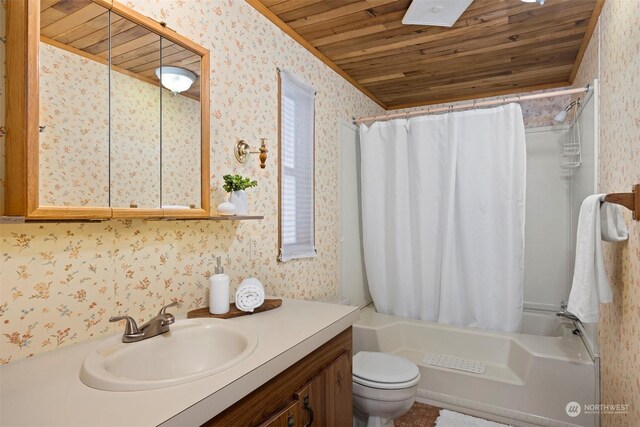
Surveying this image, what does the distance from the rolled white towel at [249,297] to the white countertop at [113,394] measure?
33 cm

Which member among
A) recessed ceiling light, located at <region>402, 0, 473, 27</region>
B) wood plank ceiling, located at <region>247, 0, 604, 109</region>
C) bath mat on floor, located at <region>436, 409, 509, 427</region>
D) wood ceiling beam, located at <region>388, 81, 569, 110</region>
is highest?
wood ceiling beam, located at <region>388, 81, 569, 110</region>

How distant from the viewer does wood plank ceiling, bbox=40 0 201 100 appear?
1016 mm

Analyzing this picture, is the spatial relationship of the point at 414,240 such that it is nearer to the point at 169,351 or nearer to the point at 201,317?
the point at 201,317

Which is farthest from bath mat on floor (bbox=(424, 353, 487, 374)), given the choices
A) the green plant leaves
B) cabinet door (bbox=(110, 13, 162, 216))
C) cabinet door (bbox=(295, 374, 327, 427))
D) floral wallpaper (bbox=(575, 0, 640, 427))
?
cabinet door (bbox=(110, 13, 162, 216))

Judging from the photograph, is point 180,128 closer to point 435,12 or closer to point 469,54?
point 435,12

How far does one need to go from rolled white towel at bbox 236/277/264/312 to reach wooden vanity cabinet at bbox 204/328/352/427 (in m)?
0.35

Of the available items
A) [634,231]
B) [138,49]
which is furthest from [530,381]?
[138,49]

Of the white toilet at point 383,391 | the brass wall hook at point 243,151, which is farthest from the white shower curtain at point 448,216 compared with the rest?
the brass wall hook at point 243,151

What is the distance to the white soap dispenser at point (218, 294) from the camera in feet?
4.78

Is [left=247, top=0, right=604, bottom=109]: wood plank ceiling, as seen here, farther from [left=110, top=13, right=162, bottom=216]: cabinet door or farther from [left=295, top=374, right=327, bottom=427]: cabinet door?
[left=295, top=374, right=327, bottom=427]: cabinet door

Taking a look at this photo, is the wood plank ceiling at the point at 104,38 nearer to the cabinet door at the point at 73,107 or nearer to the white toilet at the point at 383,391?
the cabinet door at the point at 73,107

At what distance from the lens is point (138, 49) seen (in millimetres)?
1248

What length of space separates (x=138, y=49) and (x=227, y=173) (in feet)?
1.97

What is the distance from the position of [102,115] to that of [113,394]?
802 mm
